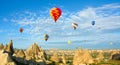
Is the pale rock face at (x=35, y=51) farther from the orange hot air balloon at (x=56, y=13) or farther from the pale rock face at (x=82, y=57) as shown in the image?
the orange hot air balloon at (x=56, y=13)

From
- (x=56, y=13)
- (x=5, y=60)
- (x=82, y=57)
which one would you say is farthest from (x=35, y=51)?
(x=5, y=60)

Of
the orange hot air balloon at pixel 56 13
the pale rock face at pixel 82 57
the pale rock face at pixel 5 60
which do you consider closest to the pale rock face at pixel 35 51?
the pale rock face at pixel 82 57

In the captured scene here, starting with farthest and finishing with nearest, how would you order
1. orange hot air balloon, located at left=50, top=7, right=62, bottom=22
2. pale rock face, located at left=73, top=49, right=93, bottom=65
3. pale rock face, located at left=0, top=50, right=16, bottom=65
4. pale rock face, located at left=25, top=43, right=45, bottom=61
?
pale rock face, located at left=25, top=43, right=45, bottom=61
pale rock face, located at left=73, top=49, right=93, bottom=65
orange hot air balloon, located at left=50, top=7, right=62, bottom=22
pale rock face, located at left=0, top=50, right=16, bottom=65

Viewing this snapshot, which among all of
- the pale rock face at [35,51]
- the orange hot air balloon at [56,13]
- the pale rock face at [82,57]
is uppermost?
the orange hot air balloon at [56,13]

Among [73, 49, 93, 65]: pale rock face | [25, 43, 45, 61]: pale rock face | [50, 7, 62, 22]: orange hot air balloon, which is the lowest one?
[73, 49, 93, 65]: pale rock face

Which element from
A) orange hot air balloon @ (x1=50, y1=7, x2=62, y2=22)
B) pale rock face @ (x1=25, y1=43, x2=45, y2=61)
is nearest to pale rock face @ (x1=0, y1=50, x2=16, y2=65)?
orange hot air balloon @ (x1=50, y1=7, x2=62, y2=22)

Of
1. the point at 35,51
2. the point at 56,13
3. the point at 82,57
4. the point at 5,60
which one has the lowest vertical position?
the point at 82,57

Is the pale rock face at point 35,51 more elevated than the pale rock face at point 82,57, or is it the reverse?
the pale rock face at point 35,51

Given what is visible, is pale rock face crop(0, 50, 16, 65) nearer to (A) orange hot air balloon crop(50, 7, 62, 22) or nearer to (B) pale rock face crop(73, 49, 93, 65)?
(A) orange hot air balloon crop(50, 7, 62, 22)

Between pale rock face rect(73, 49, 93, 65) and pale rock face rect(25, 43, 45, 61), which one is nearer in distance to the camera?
pale rock face rect(73, 49, 93, 65)

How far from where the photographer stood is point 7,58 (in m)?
28.2

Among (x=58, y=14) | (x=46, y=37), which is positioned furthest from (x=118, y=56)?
(x=58, y=14)

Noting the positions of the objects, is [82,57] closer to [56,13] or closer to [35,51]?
[35,51]

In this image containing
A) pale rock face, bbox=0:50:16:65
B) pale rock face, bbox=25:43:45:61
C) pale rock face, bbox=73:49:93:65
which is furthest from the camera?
pale rock face, bbox=25:43:45:61
